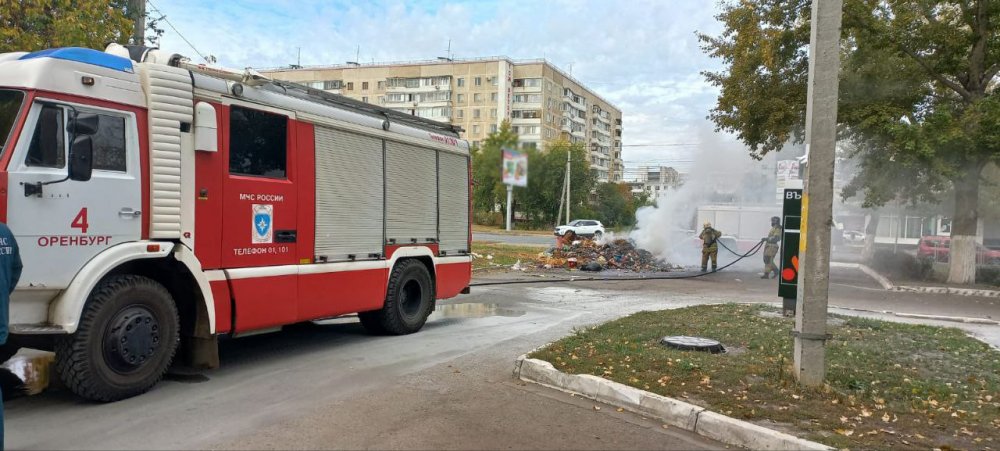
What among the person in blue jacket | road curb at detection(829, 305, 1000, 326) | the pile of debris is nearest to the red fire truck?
the person in blue jacket

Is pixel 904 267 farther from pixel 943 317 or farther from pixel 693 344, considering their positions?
pixel 693 344

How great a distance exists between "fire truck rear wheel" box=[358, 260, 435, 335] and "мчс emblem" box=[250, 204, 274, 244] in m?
2.26

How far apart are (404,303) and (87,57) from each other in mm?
5064

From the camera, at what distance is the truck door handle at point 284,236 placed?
22.7ft

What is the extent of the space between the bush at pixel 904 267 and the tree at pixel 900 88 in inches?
67.9

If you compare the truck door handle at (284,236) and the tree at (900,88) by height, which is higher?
the tree at (900,88)

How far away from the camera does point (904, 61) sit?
17781 mm

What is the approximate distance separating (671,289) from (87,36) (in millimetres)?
13530

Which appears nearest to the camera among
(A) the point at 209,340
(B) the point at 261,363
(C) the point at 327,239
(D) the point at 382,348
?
(A) the point at 209,340

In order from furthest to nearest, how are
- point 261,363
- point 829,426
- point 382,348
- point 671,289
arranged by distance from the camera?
point 671,289 → point 382,348 → point 261,363 → point 829,426

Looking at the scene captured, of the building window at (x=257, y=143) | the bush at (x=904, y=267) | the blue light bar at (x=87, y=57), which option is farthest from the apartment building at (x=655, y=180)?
the blue light bar at (x=87, y=57)

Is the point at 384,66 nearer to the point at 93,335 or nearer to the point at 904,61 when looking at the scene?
the point at 904,61

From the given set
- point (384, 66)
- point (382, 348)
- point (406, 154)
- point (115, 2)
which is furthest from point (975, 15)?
point (384, 66)

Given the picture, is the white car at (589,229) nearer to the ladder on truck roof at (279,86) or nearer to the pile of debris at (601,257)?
the pile of debris at (601,257)
